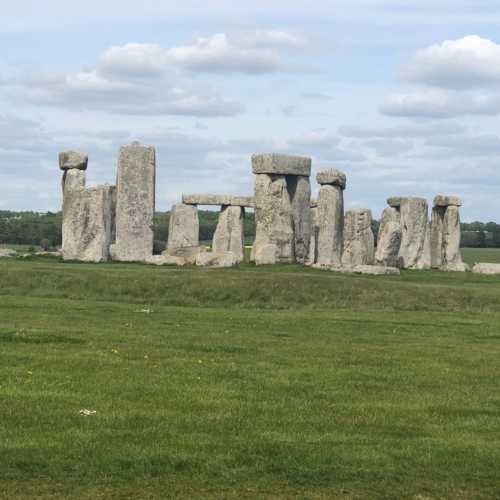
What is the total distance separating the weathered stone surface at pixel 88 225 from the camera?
37.4 m

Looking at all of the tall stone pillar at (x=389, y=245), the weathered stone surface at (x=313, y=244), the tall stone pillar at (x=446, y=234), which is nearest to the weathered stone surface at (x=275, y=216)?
the weathered stone surface at (x=313, y=244)

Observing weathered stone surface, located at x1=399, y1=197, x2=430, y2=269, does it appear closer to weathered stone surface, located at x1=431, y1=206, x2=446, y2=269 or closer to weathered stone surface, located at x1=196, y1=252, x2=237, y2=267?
weathered stone surface, located at x1=431, y1=206, x2=446, y2=269

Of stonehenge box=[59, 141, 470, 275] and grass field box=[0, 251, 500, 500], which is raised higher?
stonehenge box=[59, 141, 470, 275]

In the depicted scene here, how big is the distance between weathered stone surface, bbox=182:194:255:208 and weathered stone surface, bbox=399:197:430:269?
6.53 metres

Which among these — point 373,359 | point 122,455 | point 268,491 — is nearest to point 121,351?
point 373,359

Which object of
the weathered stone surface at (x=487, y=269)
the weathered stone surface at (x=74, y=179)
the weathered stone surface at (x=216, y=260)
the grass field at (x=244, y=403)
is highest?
the weathered stone surface at (x=74, y=179)

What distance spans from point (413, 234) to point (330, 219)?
7.17 meters

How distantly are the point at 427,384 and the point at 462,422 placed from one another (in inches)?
102

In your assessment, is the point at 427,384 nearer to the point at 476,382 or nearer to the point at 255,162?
the point at 476,382

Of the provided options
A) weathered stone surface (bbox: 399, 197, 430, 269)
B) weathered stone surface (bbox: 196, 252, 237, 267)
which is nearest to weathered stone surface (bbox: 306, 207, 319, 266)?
weathered stone surface (bbox: 399, 197, 430, 269)

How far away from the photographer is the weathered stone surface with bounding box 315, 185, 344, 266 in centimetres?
4144

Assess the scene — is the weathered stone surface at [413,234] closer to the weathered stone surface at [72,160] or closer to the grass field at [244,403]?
the weathered stone surface at [72,160]

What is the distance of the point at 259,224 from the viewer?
134 ft

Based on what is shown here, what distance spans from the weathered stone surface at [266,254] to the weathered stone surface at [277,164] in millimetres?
2700
